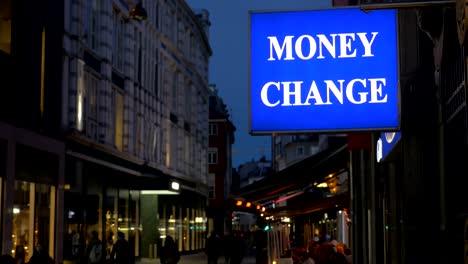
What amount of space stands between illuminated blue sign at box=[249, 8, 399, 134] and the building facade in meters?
16.3

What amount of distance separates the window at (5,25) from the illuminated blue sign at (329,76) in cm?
1680

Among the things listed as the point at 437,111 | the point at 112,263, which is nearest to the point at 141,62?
the point at 112,263

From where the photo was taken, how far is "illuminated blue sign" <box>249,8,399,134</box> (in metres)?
8.30

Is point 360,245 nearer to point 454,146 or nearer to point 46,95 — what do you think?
point 454,146

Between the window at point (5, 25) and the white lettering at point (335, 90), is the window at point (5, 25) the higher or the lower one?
the higher one

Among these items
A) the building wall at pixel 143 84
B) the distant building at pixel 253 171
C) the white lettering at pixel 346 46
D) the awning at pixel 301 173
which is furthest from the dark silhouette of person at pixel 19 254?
the distant building at pixel 253 171

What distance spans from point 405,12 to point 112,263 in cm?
1419

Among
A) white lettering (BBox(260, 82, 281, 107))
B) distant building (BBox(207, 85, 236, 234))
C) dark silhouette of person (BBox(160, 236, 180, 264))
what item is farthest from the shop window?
distant building (BBox(207, 85, 236, 234))

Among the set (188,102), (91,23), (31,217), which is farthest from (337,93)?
(188,102)

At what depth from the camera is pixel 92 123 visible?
33219mm

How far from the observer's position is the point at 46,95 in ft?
89.8

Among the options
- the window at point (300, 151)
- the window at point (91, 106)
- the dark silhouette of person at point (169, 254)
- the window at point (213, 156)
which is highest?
the window at point (300, 151)

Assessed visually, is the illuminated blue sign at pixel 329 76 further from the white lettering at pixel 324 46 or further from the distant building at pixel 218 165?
the distant building at pixel 218 165

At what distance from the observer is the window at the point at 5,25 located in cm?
2391
